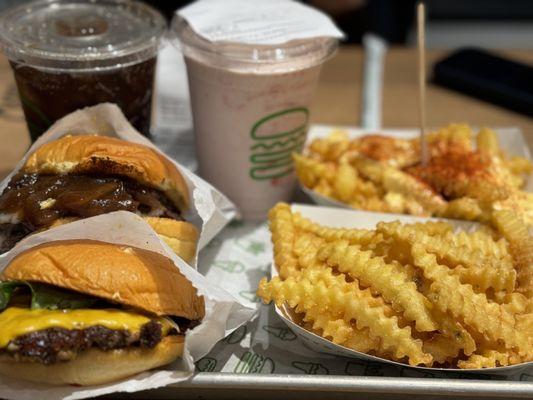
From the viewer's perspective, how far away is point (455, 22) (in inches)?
148

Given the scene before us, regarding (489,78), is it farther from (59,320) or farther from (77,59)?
(59,320)

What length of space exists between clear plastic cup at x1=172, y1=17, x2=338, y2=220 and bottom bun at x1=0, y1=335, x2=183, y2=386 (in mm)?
696

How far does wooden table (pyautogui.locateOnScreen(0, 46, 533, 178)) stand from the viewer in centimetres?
203

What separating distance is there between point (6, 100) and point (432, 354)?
172 cm

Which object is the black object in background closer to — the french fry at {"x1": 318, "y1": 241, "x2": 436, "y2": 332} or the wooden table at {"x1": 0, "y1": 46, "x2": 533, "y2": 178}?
the wooden table at {"x1": 0, "y1": 46, "x2": 533, "y2": 178}

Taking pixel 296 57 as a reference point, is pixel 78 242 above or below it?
below

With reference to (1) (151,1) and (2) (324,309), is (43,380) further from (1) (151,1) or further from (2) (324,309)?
(1) (151,1)

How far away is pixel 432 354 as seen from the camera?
1.11 m

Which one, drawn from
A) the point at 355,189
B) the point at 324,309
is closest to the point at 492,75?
the point at 355,189

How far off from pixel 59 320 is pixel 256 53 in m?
0.80

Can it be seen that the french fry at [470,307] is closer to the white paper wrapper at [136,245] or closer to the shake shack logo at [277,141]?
the white paper wrapper at [136,245]

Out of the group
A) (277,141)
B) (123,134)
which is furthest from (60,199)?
(277,141)

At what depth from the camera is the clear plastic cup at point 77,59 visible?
1.43 metres

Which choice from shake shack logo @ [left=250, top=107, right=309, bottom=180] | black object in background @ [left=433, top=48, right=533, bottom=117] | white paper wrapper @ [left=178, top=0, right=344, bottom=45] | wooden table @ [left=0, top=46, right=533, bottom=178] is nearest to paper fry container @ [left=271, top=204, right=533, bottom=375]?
shake shack logo @ [left=250, top=107, right=309, bottom=180]
